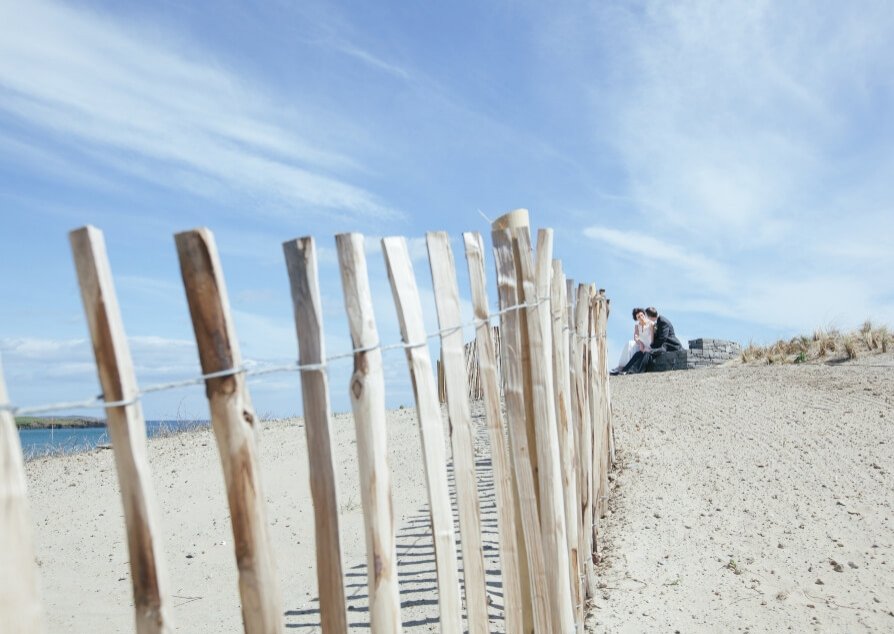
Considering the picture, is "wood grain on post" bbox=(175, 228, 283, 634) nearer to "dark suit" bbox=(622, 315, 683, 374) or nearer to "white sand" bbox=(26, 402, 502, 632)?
"white sand" bbox=(26, 402, 502, 632)

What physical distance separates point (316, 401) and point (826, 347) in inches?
512

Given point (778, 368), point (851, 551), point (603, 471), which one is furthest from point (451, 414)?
point (778, 368)

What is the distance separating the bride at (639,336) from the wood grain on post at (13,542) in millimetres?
13425

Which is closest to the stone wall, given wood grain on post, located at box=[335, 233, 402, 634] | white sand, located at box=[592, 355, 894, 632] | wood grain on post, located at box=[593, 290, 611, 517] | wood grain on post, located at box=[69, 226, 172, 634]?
white sand, located at box=[592, 355, 894, 632]

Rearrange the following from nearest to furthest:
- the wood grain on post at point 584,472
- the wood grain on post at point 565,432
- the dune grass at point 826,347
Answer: the wood grain on post at point 565,432
the wood grain on post at point 584,472
the dune grass at point 826,347

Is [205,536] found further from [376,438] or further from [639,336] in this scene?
[639,336]

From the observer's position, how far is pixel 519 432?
9.23 ft

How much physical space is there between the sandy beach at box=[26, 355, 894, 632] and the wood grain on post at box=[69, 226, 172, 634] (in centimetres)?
245

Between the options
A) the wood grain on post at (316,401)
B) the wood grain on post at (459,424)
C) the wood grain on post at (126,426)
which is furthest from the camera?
the wood grain on post at (459,424)

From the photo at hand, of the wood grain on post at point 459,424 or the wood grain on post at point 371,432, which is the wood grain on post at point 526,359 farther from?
the wood grain on post at point 371,432

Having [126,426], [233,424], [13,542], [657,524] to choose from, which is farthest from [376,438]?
[657,524]

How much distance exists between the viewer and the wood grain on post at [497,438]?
2.62m

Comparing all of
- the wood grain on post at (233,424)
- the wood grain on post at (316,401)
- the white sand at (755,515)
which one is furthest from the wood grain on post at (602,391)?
the wood grain on post at (233,424)

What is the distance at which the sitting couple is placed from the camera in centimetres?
1388
